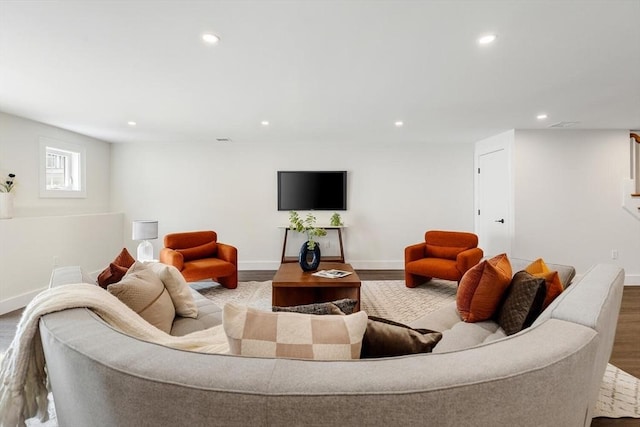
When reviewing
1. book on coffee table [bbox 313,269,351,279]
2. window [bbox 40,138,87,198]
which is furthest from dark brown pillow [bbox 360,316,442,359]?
window [bbox 40,138,87,198]

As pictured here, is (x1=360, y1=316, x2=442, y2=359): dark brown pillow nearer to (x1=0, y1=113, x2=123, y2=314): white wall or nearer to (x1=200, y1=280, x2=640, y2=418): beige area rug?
(x1=200, y1=280, x2=640, y2=418): beige area rug

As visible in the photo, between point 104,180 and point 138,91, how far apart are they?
130 inches

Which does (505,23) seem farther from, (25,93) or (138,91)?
(25,93)

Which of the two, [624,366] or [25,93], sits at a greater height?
[25,93]

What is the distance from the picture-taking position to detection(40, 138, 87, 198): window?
14.0ft

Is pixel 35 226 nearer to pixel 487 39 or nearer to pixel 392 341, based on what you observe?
pixel 392 341

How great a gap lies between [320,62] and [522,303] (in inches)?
81.6

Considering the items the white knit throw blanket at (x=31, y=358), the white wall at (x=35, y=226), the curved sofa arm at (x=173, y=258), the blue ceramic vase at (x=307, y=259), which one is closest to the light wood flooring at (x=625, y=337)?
the white wall at (x=35, y=226)

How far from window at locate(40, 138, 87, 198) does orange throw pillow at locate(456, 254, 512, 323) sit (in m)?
5.23

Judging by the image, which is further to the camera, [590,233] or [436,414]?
[590,233]

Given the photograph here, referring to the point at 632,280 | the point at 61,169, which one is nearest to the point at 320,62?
the point at 61,169

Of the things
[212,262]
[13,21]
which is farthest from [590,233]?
[13,21]

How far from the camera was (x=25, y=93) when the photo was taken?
118 inches

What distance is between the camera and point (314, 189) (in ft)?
18.3
